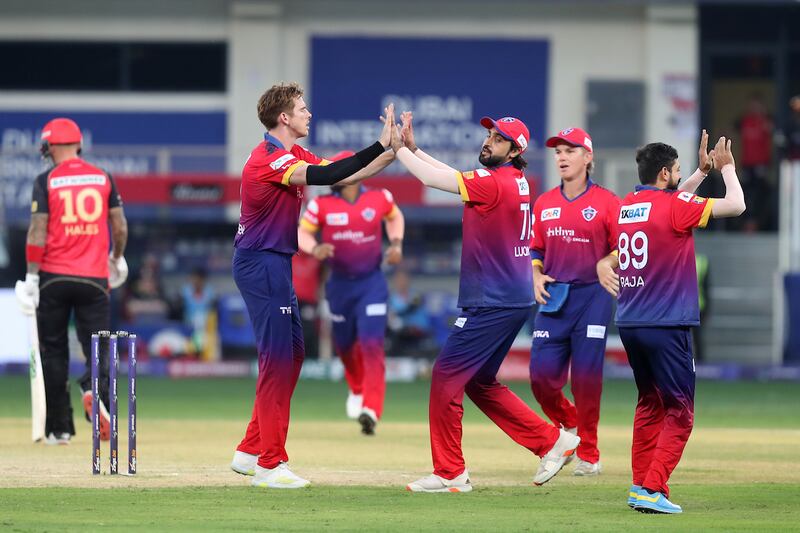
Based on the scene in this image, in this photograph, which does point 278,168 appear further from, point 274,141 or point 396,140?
point 396,140

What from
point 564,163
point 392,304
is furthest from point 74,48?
point 564,163

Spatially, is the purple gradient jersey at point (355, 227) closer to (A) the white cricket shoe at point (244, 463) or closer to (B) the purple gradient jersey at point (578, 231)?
(B) the purple gradient jersey at point (578, 231)

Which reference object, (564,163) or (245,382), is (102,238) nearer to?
(564,163)

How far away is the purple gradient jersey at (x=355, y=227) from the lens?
643 inches

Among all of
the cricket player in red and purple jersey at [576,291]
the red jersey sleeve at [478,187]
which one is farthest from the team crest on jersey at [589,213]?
the red jersey sleeve at [478,187]

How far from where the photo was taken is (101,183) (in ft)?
46.0

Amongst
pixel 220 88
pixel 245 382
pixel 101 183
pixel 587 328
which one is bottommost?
pixel 245 382

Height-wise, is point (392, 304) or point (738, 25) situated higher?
point (738, 25)

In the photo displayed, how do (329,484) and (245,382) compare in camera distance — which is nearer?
(329,484)

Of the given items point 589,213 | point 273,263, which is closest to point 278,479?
point 273,263

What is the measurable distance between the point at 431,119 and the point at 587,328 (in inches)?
719

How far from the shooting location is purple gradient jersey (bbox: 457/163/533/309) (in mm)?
11008

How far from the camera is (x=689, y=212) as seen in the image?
10.1 meters

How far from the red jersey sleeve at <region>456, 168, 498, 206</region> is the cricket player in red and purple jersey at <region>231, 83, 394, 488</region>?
95 cm
